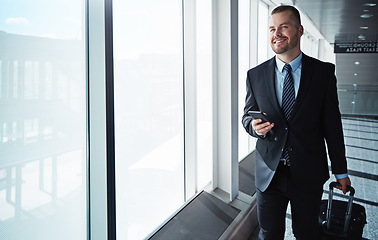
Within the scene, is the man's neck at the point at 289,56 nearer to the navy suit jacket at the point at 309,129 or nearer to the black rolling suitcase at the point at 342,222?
the navy suit jacket at the point at 309,129

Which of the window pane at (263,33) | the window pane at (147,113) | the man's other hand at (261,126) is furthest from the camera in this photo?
the window pane at (263,33)

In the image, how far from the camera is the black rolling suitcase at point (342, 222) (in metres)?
1.87

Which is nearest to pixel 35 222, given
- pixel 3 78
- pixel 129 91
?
pixel 3 78

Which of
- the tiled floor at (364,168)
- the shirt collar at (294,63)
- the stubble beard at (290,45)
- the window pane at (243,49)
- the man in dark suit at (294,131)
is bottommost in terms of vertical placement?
the tiled floor at (364,168)

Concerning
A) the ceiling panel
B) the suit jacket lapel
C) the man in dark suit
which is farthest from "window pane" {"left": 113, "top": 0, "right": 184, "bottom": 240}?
the ceiling panel

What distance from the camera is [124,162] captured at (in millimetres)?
2109

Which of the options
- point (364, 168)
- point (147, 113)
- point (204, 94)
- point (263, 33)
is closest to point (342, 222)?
point (147, 113)

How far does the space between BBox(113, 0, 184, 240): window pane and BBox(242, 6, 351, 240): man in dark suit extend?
0.90 metres

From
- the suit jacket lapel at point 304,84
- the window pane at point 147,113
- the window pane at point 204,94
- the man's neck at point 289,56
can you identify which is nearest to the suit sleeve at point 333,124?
the suit jacket lapel at point 304,84

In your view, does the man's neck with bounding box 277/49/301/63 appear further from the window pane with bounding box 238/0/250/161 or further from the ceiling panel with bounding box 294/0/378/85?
the ceiling panel with bounding box 294/0/378/85

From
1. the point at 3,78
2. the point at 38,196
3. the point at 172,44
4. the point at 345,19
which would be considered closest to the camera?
the point at 3,78

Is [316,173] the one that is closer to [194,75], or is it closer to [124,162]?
[124,162]

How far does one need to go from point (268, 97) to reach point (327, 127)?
368 mm

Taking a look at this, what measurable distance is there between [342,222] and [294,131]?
769 mm
